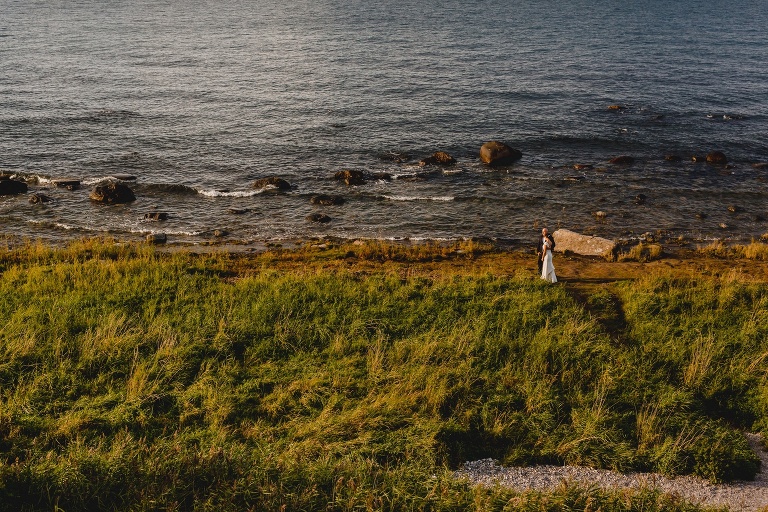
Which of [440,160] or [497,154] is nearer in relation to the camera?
[497,154]

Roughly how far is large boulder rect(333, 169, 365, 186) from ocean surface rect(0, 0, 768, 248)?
2.70 feet

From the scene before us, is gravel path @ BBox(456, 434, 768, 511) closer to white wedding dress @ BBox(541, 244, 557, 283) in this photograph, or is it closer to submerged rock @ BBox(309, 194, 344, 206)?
white wedding dress @ BBox(541, 244, 557, 283)

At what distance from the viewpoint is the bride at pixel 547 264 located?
945 inches

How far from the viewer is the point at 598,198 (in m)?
40.3

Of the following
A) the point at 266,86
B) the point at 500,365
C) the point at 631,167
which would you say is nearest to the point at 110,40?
the point at 266,86

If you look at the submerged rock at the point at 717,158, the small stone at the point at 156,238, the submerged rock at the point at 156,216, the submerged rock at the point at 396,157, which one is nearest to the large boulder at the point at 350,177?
the submerged rock at the point at 396,157

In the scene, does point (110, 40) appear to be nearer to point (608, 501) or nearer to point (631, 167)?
point (631, 167)

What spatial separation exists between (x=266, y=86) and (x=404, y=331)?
58179 mm

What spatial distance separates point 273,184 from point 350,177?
213 inches

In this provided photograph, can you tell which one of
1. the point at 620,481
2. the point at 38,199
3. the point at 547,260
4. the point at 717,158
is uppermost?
the point at 717,158

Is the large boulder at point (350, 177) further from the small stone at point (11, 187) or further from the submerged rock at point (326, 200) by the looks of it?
the small stone at point (11, 187)

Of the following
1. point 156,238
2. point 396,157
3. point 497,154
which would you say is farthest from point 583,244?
point 156,238

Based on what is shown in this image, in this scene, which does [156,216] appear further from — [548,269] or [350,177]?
[548,269]

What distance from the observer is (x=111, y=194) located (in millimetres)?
39312
